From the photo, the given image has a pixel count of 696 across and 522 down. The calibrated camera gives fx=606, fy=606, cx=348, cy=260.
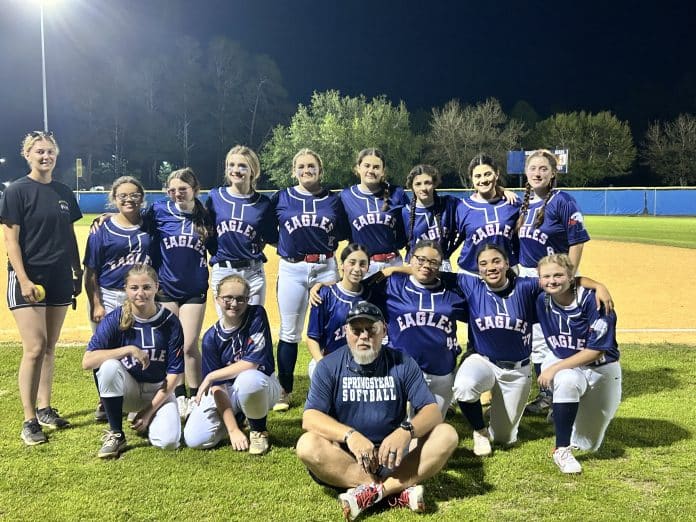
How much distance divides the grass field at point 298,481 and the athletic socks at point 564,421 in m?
0.16

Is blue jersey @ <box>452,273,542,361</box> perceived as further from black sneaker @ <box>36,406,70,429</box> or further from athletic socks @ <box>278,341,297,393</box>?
black sneaker @ <box>36,406,70,429</box>

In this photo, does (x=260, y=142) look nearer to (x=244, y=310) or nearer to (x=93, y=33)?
(x=93, y=33)

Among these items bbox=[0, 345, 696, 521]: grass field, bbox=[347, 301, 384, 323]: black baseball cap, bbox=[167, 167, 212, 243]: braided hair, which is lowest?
bbox=[0, 345, 696, 521]: grass field

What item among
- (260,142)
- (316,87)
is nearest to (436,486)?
(260,142)

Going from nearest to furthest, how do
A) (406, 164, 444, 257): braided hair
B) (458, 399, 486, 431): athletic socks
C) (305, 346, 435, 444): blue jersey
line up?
1. (305, 346, 435, 444): blue jersey
2. (458, 399, 486, 431): athletic socks
3. (406, 164, 444, 257): braided hair

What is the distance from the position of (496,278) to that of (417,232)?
0.99 metres

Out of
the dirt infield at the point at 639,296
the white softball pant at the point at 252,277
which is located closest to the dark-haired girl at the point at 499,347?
the white softball pant at the point at 252,277

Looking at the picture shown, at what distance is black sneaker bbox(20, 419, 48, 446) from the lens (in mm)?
3645

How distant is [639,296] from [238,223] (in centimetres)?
664

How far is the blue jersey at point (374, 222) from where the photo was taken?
4.50 metres

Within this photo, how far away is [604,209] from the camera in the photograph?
30469mm

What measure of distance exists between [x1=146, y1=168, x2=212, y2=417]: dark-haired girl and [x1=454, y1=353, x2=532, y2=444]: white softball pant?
1.87m

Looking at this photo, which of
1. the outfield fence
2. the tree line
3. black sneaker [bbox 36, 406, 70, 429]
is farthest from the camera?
the tree line

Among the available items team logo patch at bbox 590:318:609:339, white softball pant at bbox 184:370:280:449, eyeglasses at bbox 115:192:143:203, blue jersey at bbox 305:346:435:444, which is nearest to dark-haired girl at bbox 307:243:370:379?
white softball pant at bbox 184:370:280:449
